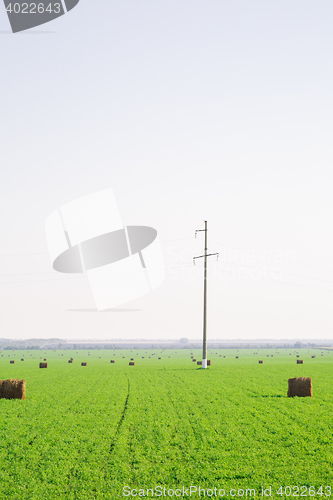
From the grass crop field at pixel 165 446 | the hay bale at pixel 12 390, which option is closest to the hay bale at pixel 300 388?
the grass crop field at pixel 165 446

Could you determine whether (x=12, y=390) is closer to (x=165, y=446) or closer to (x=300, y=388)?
(x=165, y=446)

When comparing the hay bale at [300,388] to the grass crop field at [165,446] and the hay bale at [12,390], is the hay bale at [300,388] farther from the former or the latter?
the hay bale at [12,390]

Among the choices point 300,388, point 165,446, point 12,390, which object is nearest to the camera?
point 165,446

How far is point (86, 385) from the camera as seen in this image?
124ft

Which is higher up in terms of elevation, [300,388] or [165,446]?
[300,388]

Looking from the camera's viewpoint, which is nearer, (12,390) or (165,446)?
(165,446)

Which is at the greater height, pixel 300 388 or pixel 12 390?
pixel 300 388

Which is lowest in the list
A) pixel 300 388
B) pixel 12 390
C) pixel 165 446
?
pixel 165 446

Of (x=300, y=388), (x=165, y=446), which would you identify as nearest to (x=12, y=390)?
(x=165, y=446)

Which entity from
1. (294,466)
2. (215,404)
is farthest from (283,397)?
(294,466)

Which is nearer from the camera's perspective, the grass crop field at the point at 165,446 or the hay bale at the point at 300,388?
the grass crop field at the point at 165,446

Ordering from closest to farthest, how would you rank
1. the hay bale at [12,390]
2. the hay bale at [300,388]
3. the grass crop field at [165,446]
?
the grass crop field at [165,446]
the hay bale at [300,388]
the hay bale at [12,390]

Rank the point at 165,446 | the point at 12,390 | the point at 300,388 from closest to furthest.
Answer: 1. the point at 165,446
2. the point at 300,388
3. the point at 12,390

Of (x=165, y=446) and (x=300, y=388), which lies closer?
(x=165, y=446)
